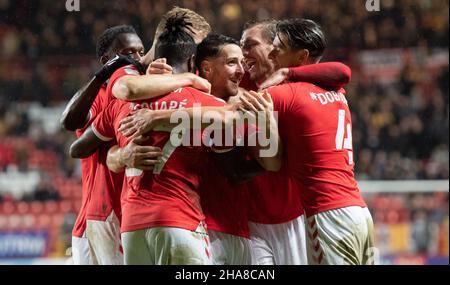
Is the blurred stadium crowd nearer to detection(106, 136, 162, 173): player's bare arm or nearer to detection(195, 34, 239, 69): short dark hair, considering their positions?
detection(195, 34, 239, 69): short dark hair

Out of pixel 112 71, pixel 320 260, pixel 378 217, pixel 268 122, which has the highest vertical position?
pixel 112 71

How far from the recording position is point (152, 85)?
402cm

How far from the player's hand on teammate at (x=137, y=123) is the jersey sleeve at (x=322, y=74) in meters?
0.87

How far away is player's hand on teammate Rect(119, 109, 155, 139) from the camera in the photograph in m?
4.02

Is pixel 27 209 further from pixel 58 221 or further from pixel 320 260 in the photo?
pixel 320 260

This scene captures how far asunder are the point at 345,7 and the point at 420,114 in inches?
87.4

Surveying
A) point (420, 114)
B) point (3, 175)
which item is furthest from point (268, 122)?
point (420, 114)

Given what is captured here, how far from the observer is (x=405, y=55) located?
12891 mm

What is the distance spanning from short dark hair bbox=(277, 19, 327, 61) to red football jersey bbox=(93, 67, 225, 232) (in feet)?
2.17

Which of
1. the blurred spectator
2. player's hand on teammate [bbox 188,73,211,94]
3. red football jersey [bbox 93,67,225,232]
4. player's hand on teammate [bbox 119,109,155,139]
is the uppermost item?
player's hand on teammate [bbox 188,73,211,94]

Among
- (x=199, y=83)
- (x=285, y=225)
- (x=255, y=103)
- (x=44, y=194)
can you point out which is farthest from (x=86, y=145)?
(x=44, y=194)

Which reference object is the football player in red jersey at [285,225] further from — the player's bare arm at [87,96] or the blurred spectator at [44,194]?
the blurred spectator at [44,194]

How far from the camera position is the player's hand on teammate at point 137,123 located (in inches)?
158

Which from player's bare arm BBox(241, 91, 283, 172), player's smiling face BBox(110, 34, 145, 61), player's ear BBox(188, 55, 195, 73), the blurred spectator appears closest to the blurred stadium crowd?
the blurred spectator
